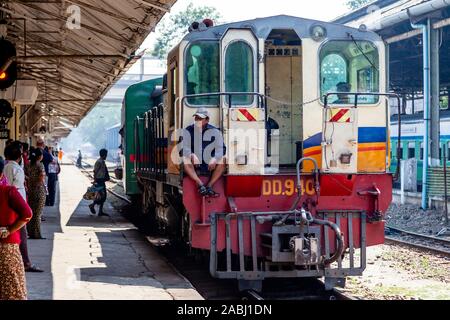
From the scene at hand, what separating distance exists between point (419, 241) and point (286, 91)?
26.5 ft

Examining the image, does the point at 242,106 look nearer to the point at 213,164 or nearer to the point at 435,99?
the point at 213,164

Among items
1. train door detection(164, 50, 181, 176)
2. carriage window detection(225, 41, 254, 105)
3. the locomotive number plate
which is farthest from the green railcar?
the locomotive number plate

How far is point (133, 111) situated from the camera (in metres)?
18.8

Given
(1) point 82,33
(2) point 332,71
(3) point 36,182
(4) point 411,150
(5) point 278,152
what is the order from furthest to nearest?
(4) point 411,150 < (1) point 82,33 < (3) point 36,182 < (5) point 278,152 < (2) point 332,71

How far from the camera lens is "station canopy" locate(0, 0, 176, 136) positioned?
12508 mm

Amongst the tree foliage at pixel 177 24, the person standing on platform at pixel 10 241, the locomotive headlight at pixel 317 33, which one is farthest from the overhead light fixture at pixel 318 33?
the tree foliage at pixel 177 24

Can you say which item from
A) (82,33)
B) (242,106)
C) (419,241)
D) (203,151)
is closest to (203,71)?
(242,106)

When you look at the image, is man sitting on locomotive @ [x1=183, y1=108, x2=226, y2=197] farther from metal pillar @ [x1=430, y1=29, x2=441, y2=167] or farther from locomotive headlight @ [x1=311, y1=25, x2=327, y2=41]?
metal pillar @ [x1=430, y1=29, x2=441, y2=167]

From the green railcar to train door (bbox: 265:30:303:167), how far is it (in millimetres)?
6048

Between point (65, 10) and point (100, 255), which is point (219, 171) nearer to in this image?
point (100, 255)

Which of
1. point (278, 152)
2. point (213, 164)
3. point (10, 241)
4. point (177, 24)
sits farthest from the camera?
point (177, 24)

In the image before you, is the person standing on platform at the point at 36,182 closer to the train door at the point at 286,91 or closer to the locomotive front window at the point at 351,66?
the train door at the point at 286,91

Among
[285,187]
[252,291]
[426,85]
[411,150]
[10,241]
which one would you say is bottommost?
[252,291]
